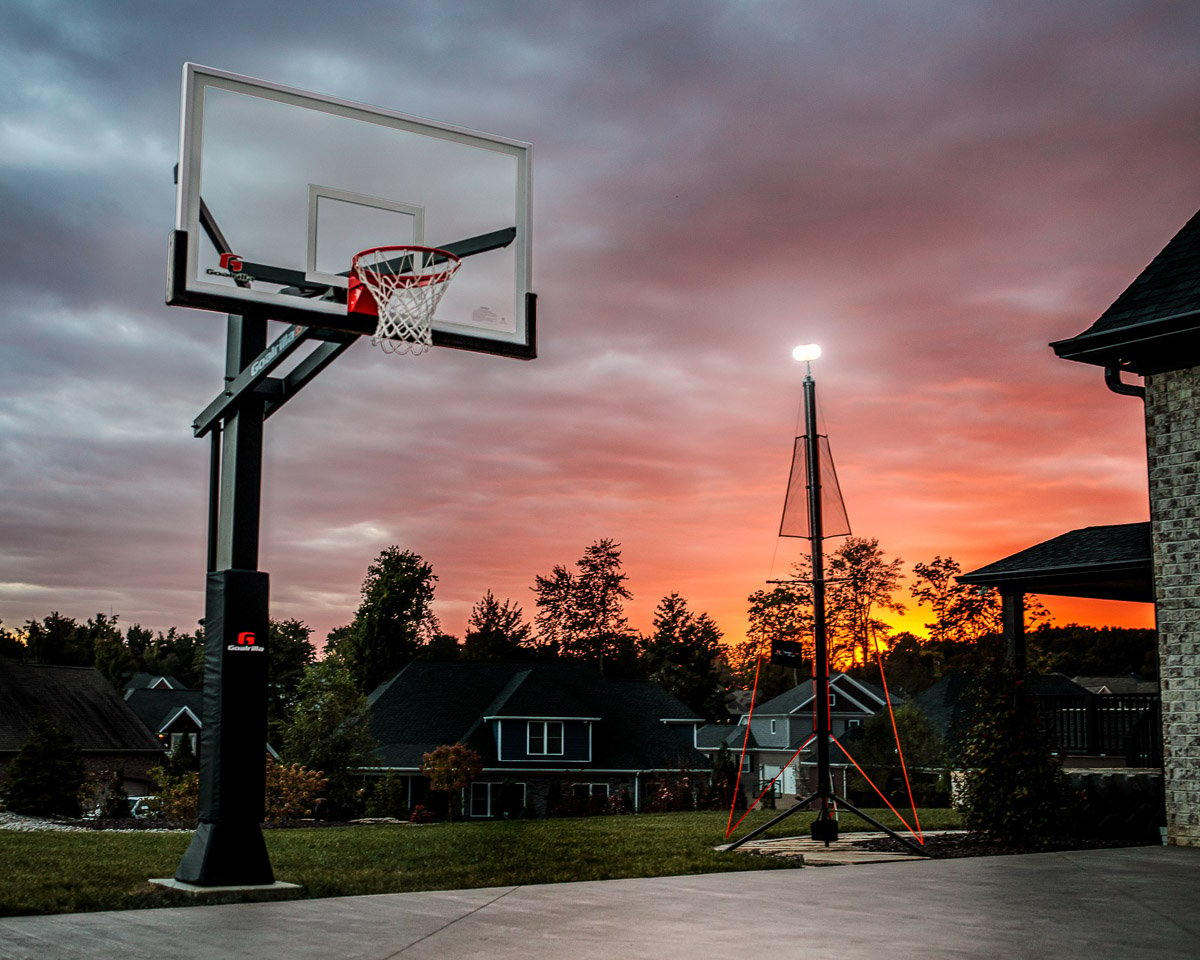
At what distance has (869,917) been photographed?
7.77 metres

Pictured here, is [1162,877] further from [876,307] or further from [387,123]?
[876,307]

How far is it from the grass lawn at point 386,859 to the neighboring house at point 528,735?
2481cm

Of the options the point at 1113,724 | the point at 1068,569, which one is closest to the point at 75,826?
the point at 1068,569

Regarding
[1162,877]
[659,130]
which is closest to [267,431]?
[659,130]

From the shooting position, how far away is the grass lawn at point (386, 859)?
8.77 metres

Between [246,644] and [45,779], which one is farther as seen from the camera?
[45,779]

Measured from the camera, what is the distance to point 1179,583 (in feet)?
43.2

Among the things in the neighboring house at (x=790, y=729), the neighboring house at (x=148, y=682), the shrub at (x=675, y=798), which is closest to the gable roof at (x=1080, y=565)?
the shrub at (x=675, y=798)

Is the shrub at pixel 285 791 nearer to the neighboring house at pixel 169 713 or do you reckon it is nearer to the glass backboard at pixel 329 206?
the glass backboard at pixel 329 206

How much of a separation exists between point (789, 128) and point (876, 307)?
525 centimetres

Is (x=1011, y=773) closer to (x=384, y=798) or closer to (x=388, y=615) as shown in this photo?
(x=384, y=798)

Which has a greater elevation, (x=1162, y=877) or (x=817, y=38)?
(x=817, y=38)

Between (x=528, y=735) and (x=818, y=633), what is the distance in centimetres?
3071

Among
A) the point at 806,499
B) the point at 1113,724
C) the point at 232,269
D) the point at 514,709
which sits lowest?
Answer: the point at 514,709
